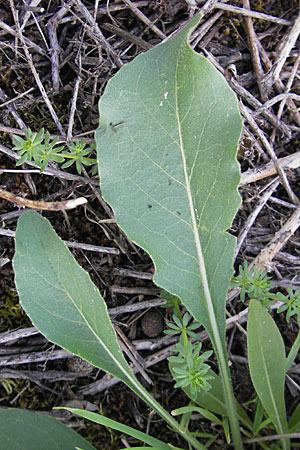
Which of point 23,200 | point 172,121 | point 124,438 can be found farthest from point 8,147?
point 124,438

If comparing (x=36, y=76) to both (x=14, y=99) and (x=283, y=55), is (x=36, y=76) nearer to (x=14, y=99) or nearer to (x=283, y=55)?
(x=14, y=99)

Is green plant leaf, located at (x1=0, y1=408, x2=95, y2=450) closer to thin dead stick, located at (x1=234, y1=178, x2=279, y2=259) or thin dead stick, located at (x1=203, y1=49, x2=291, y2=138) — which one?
thin dead stick, located at (x1=234, y1=178, x2=279, y2=259)

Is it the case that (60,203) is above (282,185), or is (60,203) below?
above

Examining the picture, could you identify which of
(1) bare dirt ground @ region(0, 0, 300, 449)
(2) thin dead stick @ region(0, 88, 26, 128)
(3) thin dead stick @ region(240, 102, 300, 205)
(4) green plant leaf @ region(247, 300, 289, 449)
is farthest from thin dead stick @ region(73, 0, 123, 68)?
(4) green plant leaf @ region(247, 300, 289, 449)

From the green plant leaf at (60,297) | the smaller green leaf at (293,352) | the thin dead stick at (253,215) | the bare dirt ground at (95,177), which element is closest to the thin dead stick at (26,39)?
the bare dirt ground at (95,177)

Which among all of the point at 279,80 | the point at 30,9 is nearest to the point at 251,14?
the point at 279,80

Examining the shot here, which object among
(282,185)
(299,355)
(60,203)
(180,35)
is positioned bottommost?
(299,355)

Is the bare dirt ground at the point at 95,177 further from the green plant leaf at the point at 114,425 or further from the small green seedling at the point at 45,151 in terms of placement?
the green plant leaf at the point at 114,425

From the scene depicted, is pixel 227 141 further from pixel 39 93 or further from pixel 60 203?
pixel 39 93
